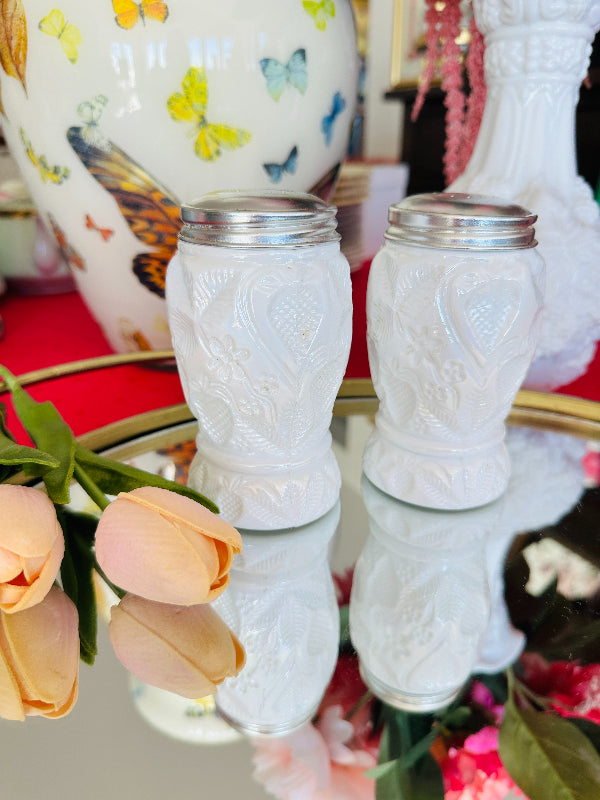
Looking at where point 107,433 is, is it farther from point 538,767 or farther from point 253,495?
point 538,767

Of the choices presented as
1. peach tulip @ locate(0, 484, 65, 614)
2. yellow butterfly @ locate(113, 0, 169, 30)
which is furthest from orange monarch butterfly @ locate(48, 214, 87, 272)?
peach tulip @ locate(0, 484, 65, 614)

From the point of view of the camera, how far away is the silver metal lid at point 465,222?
206 millimetres

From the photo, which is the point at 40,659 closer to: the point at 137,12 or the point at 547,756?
the point at 547,756

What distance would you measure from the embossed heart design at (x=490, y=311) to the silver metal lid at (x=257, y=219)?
0.06 m

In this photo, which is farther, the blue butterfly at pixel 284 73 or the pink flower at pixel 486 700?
the blue butterfly at pixel 284 73

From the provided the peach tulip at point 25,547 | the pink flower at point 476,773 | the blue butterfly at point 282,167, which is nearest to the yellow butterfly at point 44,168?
the blue butterfly at point 282,167

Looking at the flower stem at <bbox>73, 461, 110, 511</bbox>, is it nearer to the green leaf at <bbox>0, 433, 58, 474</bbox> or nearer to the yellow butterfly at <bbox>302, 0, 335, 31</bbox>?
the green leaf at <bbox>0, 433, 58, 474</bbox>

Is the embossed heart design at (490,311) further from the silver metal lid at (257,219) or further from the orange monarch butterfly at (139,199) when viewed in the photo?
the orange monarch butterfly at (139,199)

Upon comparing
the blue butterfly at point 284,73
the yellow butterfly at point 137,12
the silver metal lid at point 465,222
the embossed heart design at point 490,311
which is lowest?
the embossed heart design at point 490,311

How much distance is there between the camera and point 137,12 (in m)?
0.27

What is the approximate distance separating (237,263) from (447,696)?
0.15m

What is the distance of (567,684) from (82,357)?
1.15 feet

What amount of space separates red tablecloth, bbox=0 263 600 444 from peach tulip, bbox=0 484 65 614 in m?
0.15

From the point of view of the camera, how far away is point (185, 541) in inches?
6.2
